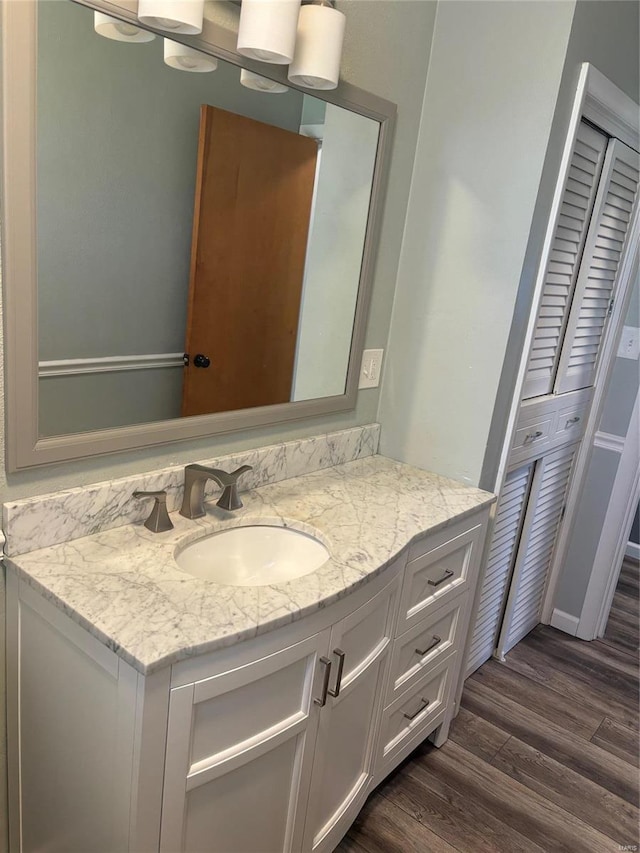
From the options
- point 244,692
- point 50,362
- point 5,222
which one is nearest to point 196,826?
point 244,692

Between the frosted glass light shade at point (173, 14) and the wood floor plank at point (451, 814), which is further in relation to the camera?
the wood floor plank at point (451, 814)

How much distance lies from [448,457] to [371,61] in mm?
1103

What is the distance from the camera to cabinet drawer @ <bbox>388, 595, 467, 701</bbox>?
64.9 inches

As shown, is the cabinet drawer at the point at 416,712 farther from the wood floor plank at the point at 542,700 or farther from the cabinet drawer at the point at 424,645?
the wood floor plank at the point at 542,700

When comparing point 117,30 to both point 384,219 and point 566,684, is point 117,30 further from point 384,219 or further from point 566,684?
point 566,684

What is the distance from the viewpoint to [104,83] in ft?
3.88

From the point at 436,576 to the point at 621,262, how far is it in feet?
4.87

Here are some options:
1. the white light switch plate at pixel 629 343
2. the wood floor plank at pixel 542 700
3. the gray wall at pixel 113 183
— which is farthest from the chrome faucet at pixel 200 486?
the white light switch plate at pixel 629 343

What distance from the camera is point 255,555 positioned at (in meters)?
1.49

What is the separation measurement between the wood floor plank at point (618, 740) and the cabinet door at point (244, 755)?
129 cm

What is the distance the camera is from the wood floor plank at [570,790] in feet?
6.07

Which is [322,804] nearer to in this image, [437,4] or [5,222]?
[5,222]

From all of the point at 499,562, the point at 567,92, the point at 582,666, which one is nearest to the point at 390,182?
the point at 567,92

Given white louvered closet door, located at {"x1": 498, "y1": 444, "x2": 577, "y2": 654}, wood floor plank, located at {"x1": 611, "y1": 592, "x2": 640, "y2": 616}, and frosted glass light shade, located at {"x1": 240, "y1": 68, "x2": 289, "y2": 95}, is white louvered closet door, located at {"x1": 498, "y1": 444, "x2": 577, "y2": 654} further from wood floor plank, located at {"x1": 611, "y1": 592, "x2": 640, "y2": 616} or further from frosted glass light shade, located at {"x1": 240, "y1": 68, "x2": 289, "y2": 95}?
frosted glass light shade, located at {"x1": 240, "y1": 68, "x2": 289, "y2": 95}
